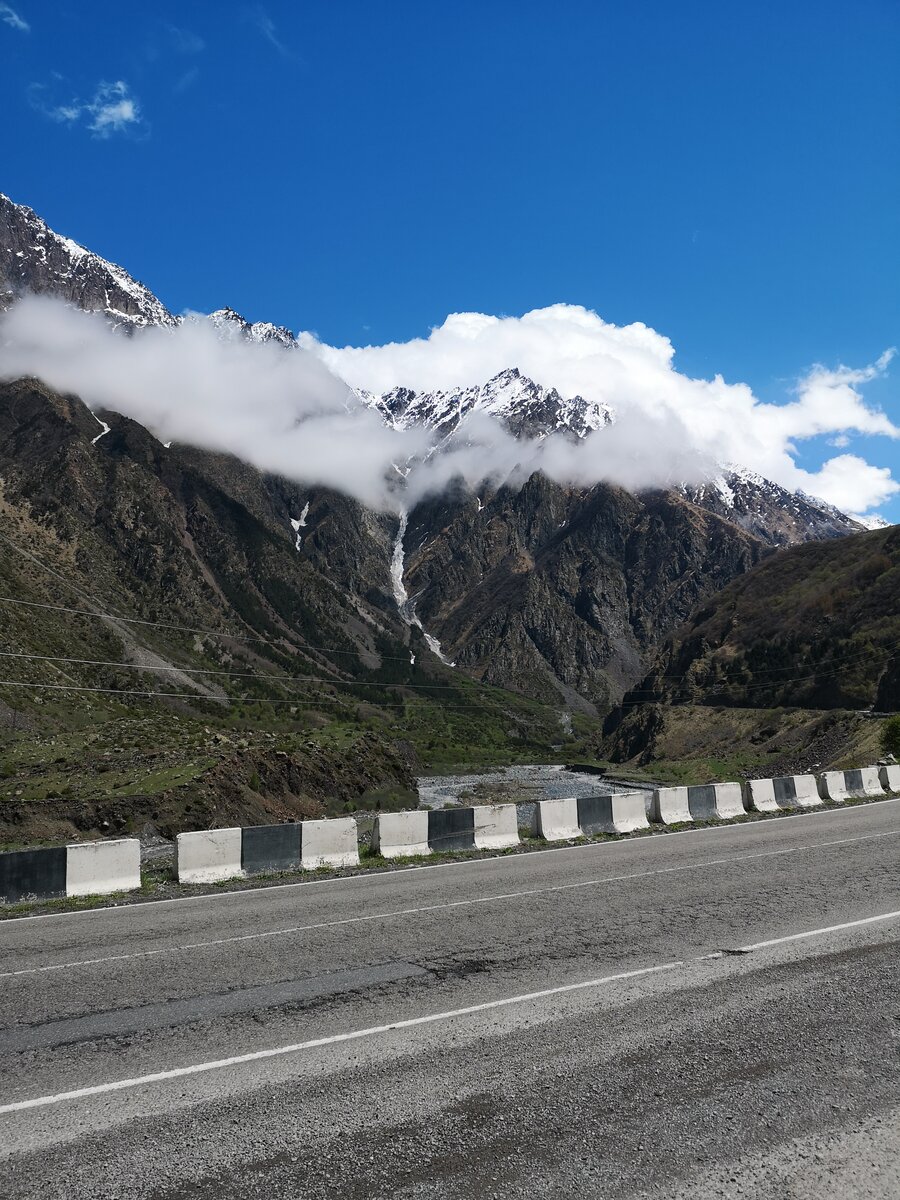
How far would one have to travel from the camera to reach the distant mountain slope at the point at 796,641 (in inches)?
3617

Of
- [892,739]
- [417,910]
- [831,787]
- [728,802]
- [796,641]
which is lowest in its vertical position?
[417,910]

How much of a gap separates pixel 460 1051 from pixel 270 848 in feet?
36.6

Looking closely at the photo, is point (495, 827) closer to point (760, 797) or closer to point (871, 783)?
point (760, 797)

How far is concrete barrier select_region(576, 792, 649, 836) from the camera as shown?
22.1 metres

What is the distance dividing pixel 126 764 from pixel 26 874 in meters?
35.1

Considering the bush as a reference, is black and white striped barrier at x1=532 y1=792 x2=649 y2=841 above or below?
below

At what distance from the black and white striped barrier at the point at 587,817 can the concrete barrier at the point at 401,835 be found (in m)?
3.40

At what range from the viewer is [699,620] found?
144250mm

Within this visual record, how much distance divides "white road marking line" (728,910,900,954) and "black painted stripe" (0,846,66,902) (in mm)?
11765

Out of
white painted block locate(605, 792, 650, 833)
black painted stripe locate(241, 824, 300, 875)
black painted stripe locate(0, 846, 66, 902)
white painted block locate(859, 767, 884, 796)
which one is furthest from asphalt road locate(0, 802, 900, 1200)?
white painted block locate(859, 767, 884, 796)

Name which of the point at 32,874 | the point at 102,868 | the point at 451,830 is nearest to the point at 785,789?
the point at 451,830

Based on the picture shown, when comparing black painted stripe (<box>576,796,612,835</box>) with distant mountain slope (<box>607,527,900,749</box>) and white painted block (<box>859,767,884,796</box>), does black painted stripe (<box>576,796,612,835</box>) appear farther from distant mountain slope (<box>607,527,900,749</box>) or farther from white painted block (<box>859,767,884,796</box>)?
distant mountain slope (<box>607,527,900,749</box>)

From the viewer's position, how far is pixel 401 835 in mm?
19250

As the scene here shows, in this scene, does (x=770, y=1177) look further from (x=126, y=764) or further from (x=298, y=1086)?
(x=126, y=764)
